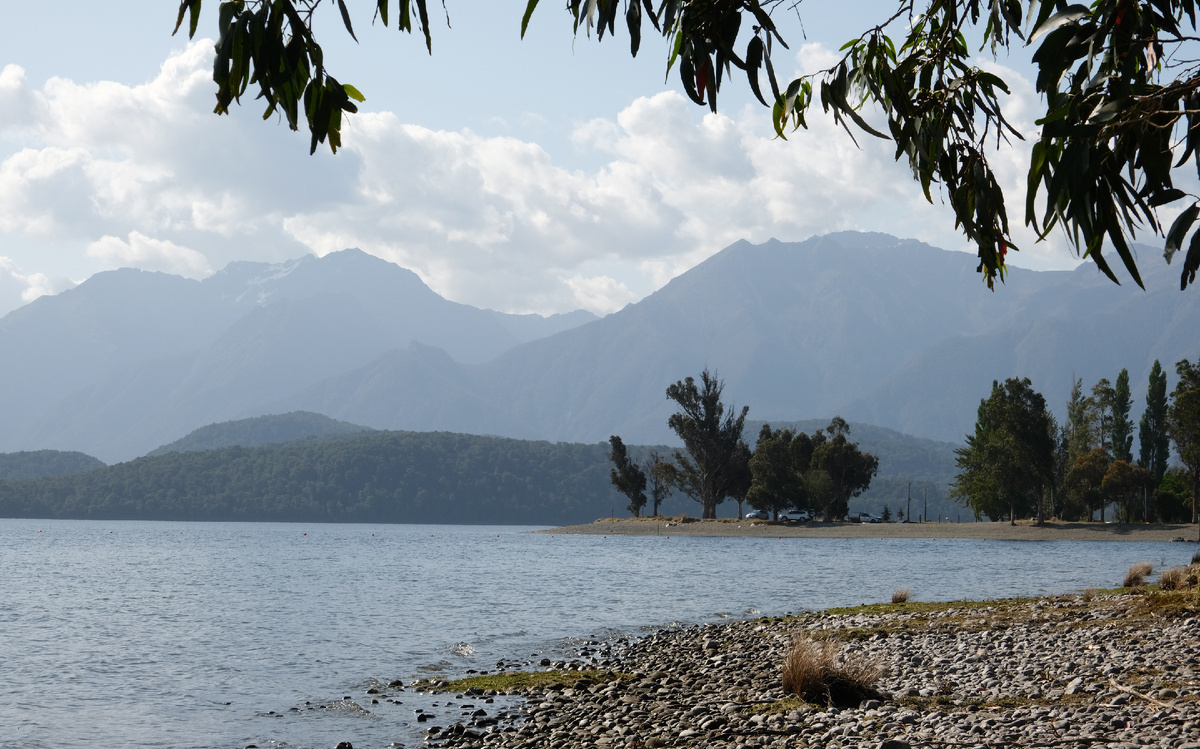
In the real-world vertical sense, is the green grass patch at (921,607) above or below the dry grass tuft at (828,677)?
below

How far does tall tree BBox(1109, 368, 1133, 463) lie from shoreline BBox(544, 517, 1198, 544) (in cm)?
1698

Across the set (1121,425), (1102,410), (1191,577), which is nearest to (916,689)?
(1191,577)

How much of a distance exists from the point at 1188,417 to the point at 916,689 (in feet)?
340

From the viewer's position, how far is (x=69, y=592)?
49.9 m

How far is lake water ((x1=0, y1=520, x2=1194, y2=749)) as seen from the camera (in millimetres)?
19781

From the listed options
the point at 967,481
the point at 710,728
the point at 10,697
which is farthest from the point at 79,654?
the point at 967,481

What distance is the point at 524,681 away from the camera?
21.4 metres

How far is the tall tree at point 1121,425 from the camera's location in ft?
402

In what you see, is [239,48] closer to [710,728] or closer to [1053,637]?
[710,728]

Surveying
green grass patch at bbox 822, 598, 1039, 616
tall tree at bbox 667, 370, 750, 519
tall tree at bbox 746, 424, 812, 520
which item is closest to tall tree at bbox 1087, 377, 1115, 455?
tall tree at bbox 746, 424, 812, 520

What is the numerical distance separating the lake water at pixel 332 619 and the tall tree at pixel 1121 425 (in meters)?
52.1

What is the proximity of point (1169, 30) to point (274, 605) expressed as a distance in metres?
43.4

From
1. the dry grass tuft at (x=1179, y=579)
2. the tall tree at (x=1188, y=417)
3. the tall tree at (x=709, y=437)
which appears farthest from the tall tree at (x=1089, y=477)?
the dry grass tuft at (x=1179, y=579)

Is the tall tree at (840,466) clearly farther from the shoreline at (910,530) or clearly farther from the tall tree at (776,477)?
the shoreline at (910,530)
